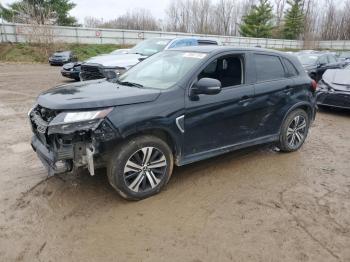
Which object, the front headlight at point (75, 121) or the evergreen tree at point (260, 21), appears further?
the evergreen tree at point (260, 21)

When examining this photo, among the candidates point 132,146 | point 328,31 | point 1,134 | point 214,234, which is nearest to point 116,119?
point 132,146

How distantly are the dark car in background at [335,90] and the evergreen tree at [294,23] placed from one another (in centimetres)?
5057

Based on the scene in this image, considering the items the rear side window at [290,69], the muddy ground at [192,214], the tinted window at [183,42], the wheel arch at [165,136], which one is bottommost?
the muddy ground at [192,214]

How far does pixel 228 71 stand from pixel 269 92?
2.35 feet

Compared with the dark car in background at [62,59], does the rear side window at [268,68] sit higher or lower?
higher

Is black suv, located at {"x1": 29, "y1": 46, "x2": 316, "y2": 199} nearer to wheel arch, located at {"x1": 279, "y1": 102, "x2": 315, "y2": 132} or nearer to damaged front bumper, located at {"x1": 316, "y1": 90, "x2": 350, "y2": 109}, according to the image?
wheel arch, located at {"x1": 279, "y1": 102, "x2": 315, "y2": 132}

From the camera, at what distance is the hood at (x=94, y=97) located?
3346 millimetres

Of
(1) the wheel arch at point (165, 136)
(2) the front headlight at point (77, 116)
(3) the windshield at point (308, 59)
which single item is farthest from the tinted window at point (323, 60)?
(2) the front headlight at point (77, 116)

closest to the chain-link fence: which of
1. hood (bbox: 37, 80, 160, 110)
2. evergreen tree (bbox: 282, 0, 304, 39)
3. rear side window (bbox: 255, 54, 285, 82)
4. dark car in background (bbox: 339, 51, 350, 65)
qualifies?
dark car in background (bbox: 339, 51, 350, 65)

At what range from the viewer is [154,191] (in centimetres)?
385

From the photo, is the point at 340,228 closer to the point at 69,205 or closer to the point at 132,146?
the point at 132,146

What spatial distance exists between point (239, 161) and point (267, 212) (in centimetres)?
154

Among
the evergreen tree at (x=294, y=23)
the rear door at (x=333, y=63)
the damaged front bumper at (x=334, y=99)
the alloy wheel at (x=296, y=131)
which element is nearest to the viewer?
the alloy wheel at (x=296, y=131)

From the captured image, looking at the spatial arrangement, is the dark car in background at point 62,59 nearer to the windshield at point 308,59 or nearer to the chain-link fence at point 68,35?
the chain-link fence at point 68,35
